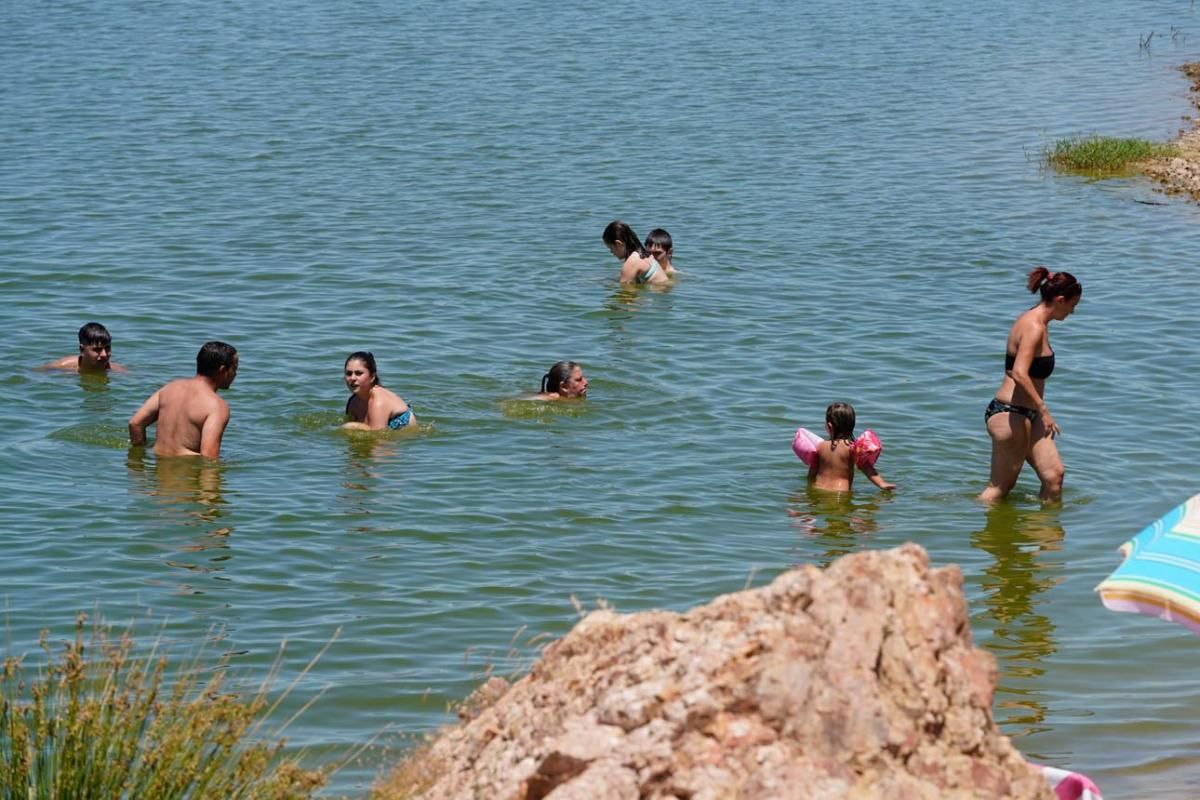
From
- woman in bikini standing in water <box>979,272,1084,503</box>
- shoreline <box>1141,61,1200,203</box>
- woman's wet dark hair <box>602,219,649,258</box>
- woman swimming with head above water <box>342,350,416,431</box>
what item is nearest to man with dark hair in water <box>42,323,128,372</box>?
woman swimming with head above water <box>342,350,416,431</box>

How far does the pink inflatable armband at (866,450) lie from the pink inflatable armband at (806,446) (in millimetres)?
312

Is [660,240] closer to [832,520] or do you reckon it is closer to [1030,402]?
[832,520]

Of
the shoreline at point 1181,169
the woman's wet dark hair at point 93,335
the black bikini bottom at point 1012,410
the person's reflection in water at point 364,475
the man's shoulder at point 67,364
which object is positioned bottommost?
the person's reflection in water at point 364,475

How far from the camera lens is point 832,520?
12.3 m

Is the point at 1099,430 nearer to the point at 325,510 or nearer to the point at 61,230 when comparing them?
the point at 325,510

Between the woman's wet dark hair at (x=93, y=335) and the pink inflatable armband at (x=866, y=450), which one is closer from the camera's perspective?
the pink inflatable armband at (x=866, y=450)

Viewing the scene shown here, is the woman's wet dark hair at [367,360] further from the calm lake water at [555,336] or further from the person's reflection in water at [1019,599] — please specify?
the person's reflection in water at [1019,599]

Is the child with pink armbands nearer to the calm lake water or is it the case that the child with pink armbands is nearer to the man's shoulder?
the calm lake water

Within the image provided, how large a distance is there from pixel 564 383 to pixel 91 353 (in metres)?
4.05

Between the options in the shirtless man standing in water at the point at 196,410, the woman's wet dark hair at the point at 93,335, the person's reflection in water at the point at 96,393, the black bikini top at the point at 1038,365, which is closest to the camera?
the black bikini top at the point at 1038,365

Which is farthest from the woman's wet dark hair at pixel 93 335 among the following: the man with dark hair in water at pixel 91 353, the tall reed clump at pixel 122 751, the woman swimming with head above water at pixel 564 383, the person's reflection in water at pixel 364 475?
the tall reed clump at pixel 122 751

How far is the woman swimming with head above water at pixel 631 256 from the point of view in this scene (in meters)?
18.5

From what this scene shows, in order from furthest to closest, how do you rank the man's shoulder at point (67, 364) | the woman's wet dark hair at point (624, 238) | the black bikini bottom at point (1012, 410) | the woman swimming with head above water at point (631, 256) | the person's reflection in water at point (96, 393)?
the woman's wet dark hair at point (624, 238) → the woman swimming with head above water at point (631, 256) → the man's shoulder at point (67, 364) → the person's reflection in water at point (96, 393) → the black bikini bottom at point (1012, 410)

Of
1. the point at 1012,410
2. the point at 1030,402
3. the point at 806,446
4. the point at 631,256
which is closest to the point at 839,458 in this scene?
the point at 806,446
